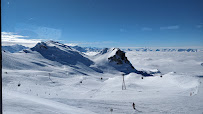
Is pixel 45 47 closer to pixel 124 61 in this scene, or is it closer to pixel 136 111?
pixel 124 61

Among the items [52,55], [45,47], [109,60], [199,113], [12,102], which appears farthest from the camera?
[109,60]

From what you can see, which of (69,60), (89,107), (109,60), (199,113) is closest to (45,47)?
(69,60)

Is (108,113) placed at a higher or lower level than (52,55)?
lower

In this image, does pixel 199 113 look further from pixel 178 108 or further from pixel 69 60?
pixel 69 60

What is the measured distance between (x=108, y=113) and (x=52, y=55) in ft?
257

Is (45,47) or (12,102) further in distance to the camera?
(45,47)

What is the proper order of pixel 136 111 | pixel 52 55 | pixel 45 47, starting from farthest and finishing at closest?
pixel 45 47 < pixel 52 55 < pixel 136 111

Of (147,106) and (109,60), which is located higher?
(109,60)

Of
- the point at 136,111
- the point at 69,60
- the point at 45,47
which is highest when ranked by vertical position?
the point at 45,47

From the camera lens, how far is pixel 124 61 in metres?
102

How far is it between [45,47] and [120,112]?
89246mm

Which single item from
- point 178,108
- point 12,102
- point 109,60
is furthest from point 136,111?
point 109,60

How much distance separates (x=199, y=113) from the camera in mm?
10461

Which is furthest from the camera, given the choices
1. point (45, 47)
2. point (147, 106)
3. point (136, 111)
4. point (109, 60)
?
point (109, 60)
